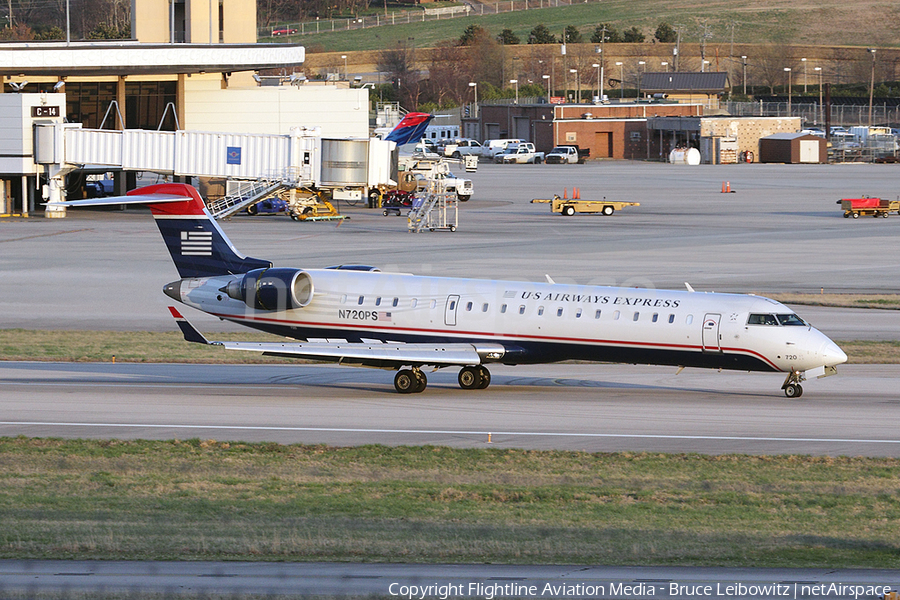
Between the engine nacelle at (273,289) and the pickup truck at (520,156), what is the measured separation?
104m

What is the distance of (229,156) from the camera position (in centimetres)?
7744

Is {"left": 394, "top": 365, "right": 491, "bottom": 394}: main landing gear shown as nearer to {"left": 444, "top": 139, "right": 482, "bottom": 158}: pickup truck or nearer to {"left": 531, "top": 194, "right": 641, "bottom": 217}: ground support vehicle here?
{"left": 531, "top": 194, "right": 641, "bottom": 217}: ground support vehicle

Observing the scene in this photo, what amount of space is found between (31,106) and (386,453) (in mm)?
59072

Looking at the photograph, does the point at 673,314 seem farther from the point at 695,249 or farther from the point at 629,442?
the point at 695,249

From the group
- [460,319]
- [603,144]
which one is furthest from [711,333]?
[603,144]

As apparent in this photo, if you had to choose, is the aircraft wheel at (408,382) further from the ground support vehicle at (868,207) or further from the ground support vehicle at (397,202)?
the ground support vehicle at (868,207)

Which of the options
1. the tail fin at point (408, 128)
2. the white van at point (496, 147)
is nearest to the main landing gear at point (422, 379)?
the tail fin at point (408, 128)

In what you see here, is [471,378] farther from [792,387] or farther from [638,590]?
[638,590]

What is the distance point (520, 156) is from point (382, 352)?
106 m

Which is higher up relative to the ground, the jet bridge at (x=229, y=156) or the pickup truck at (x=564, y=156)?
the pickup truck at (x=564, y=156)

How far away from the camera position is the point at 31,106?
74188 millimetres

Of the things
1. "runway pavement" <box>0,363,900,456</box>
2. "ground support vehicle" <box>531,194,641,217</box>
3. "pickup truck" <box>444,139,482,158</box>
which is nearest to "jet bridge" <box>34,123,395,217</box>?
"ground support vehicle" <box>531,194,641,217</box>

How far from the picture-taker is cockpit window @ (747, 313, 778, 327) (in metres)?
27.4

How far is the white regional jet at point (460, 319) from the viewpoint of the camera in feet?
90.2
